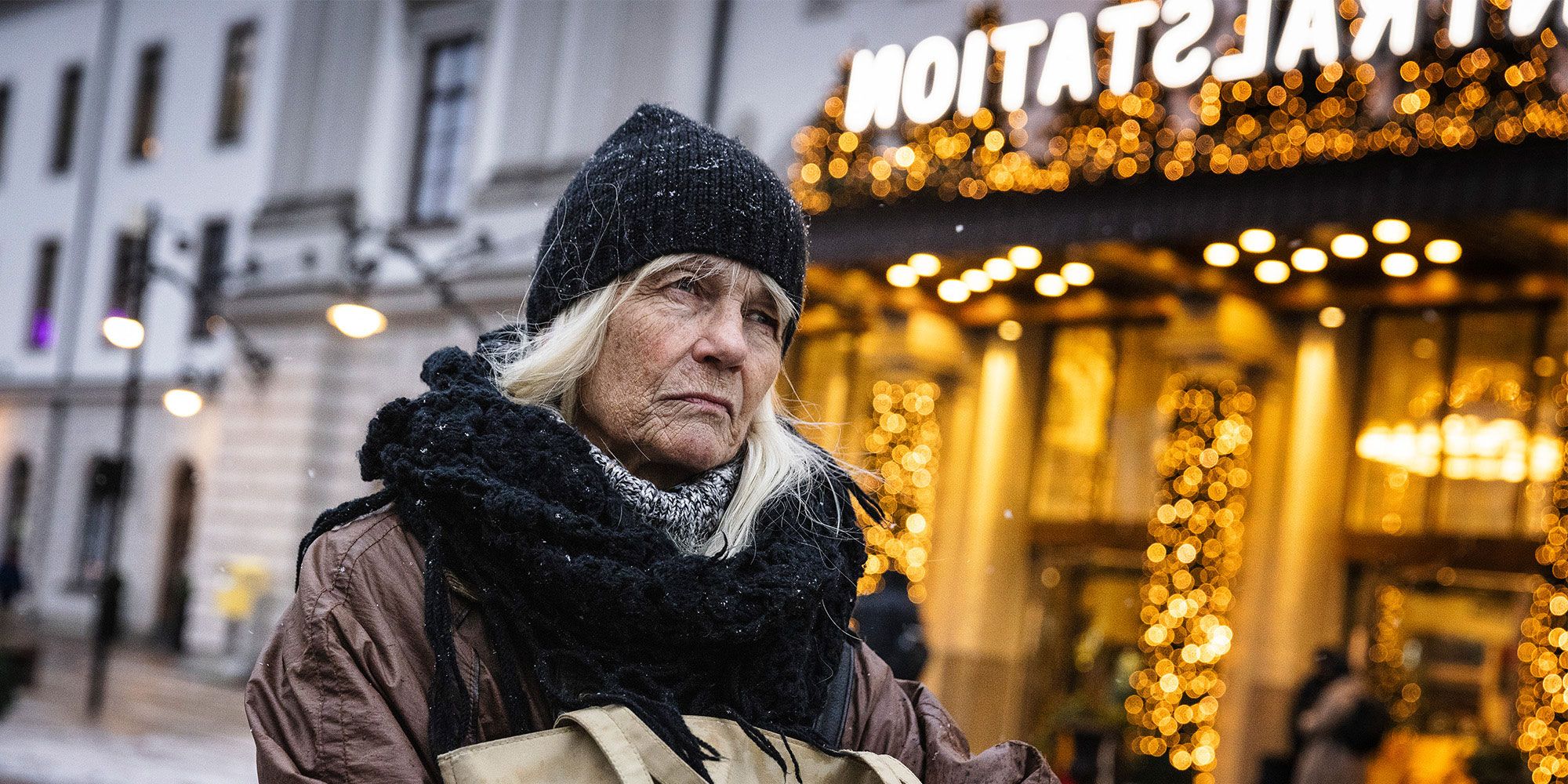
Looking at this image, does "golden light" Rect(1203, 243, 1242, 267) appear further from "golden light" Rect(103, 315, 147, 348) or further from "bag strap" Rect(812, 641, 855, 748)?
"golden light" Rect(103, 315, 147, 348)

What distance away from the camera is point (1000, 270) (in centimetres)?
1259

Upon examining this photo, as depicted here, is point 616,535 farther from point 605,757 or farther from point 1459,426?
point 1459,426

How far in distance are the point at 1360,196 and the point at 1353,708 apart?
328 cm

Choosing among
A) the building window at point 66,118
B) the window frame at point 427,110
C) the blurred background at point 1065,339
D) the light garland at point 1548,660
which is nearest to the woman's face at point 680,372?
the blurred background at point 1065,339

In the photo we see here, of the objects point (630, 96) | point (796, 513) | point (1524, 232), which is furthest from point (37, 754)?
point (796, 513)

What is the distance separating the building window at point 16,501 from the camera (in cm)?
3145

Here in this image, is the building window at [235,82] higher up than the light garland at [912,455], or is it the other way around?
the building window at [235,82]

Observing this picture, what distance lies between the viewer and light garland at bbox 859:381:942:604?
14.7 meters

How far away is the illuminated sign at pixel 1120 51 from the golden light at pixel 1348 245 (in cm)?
120

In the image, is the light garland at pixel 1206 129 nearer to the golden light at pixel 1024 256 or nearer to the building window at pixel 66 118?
the golden light at pixel 1024 256

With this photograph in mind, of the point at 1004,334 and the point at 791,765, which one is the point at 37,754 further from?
the point at 791,765

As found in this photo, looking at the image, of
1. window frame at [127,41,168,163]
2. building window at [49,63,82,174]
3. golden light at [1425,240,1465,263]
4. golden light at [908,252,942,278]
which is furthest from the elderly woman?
building window at [49,63,82,174]

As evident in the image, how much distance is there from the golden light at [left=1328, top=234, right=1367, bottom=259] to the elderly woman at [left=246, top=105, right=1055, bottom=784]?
28.4 feet

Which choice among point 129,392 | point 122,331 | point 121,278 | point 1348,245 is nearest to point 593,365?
point 1348,245
